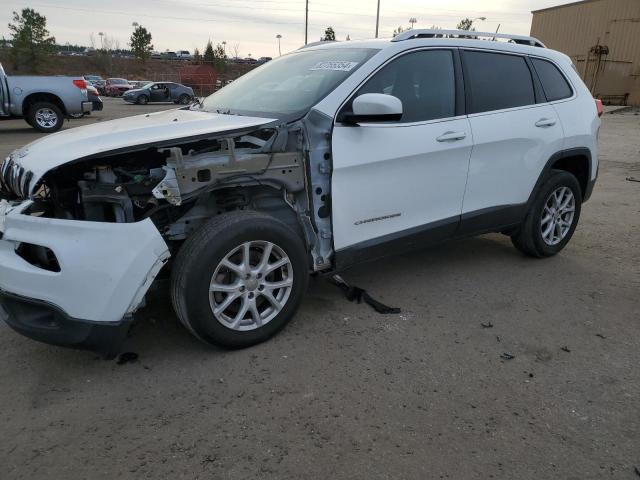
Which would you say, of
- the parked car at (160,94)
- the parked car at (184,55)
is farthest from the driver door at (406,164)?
the parked car at (184,55)

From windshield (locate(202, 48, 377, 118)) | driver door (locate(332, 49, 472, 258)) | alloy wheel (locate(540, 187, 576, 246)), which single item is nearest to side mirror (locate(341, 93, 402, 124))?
driver door (locate(332, 49, 472, 258))

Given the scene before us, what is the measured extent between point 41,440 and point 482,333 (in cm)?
261

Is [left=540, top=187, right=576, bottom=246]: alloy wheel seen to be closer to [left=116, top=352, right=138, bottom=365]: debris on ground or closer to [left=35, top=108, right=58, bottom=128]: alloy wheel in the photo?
[left=116, top=352, right=138, bottom=365]: debris on ground

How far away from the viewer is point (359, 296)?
154 inches

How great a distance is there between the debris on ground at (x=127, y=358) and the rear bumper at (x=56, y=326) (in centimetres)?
35

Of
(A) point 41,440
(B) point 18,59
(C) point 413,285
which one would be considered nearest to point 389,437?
(A) point 41,440

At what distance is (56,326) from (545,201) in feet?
12.9

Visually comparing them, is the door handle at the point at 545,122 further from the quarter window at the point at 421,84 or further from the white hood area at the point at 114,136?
the white hood area at the point at 114,136

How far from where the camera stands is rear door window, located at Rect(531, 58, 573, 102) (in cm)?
447

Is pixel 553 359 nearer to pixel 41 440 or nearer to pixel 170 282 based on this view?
pixel 170 282

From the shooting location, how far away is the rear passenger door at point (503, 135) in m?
3.98

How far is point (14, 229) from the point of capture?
105 inches

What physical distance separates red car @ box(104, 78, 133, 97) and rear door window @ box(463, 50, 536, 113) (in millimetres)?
44014

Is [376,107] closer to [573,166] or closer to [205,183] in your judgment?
[205,183]
